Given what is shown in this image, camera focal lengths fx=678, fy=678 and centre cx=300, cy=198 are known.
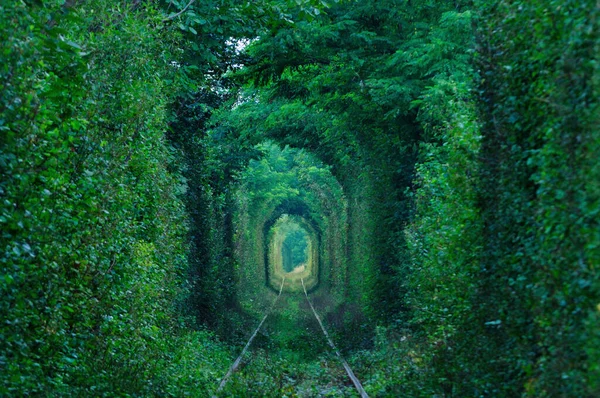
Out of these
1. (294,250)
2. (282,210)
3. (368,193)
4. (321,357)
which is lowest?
(321,357)

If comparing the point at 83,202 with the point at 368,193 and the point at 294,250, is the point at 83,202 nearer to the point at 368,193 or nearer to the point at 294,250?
the point at 368,193

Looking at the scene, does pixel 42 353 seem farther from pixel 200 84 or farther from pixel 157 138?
pixel 200 84

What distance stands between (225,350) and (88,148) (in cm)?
1112

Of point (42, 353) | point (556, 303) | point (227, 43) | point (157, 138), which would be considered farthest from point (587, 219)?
point (227, 43)

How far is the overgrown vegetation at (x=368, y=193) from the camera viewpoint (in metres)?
5.74

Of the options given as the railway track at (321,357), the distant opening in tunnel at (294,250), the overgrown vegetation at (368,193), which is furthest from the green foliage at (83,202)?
the distant opening in tunnel at (294,250)

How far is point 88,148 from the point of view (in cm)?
848

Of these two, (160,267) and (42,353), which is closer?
(42,353)

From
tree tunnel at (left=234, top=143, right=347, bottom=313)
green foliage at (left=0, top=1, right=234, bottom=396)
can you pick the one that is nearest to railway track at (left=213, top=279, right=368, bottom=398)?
green foliage at (left=0, top=1, right=234, bottom=396)

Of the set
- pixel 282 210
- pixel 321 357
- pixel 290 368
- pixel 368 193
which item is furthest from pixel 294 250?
pixel 290 368

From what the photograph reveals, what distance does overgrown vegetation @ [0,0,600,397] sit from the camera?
574 cm

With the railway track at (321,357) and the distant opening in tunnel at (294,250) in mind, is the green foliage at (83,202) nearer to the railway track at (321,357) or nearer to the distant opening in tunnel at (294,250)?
the railway track at (321,357)

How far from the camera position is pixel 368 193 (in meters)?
22.1

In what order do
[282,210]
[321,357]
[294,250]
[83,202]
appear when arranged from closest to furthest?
1. [83,202]
2. [321,357]
3. [282,210]
4. [294,250]
